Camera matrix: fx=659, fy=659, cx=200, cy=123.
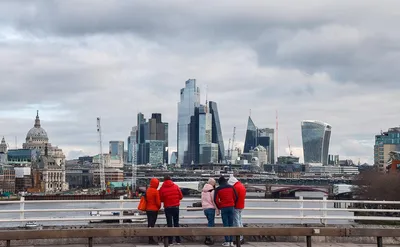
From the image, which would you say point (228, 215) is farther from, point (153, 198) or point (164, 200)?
point (153, 198)

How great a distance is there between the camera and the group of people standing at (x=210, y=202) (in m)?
15.7

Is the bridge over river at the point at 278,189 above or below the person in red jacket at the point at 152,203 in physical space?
below

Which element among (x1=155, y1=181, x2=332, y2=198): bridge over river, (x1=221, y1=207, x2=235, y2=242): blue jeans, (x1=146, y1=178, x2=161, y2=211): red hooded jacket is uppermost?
(x1=146, y1=178, x2=161, y2=211): red hooded jacket

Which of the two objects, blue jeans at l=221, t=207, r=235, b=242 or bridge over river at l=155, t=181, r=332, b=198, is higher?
blue jeans at l=221, t=207, r=235, b=242

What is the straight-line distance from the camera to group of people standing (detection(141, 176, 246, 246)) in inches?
619

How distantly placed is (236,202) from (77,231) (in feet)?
15.3

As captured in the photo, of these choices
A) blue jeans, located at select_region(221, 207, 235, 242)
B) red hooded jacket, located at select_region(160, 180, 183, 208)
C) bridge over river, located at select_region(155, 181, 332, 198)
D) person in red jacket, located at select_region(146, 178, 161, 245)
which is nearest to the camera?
blue jeans, located at select_region(221, 207, 235, 242)

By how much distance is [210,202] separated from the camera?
16234 millimetres

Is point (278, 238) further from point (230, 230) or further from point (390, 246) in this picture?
point (230, 230)

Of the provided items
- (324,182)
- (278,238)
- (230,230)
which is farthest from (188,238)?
(324,182)

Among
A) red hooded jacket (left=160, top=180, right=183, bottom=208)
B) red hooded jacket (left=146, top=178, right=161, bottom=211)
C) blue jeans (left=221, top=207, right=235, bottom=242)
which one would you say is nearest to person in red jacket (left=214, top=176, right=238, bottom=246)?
blue jeans (left=221, top=207, right=235, bottom=242)

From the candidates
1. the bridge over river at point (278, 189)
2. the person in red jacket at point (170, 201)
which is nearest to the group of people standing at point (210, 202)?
the person in red jacket at point (170, 201)

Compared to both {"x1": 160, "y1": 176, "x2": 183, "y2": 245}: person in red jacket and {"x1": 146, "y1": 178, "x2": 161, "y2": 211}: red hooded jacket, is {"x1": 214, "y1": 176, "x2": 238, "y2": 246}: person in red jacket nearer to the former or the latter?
{"x1": 160, "y1": 176, "x2": 183, "y2": 245}: person in red jacket

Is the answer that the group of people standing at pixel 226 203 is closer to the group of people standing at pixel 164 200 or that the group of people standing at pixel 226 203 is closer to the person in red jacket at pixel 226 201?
the person in red jacket at pixel 226 201
